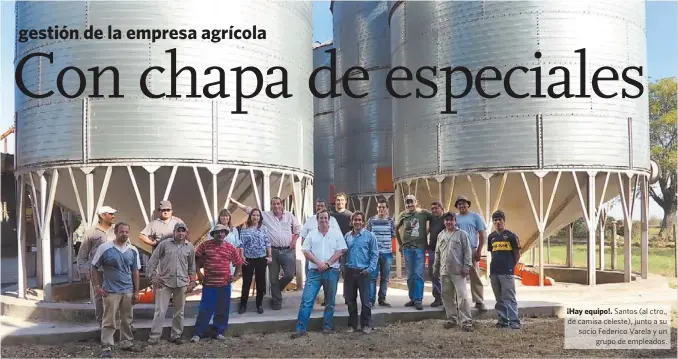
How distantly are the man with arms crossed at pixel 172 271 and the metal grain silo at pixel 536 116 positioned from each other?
8.33m

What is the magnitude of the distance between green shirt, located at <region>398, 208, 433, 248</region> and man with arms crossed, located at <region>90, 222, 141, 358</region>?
447 centimetres

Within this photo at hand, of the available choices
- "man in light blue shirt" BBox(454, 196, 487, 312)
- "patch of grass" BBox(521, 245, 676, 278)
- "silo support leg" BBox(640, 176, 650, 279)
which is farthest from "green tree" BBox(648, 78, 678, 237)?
"man in light blue shirt" BBox(454, 196, 487, 312)

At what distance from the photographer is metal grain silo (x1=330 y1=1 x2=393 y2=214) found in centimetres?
2697

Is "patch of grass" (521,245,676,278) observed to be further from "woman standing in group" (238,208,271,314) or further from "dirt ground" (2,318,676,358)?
"woman standing in group" (238,208,271,314)

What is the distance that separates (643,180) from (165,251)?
12434 mm

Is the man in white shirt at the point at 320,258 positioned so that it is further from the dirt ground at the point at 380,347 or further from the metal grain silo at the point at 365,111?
the metal grain silo at the point at 365,111

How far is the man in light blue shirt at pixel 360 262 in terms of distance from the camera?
9.33 meters

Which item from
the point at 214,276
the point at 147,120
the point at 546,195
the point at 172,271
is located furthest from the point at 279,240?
the point at 546,195

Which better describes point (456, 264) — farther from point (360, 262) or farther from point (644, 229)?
point (644, 229)

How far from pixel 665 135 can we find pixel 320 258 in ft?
130

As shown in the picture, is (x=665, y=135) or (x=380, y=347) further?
(x=665, y=135)

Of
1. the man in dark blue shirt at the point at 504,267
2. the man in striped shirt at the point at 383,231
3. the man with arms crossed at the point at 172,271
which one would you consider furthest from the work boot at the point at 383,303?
the man with arms crossed at the point at 172,271

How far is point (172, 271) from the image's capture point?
8578mm

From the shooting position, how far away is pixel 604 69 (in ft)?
48.8
